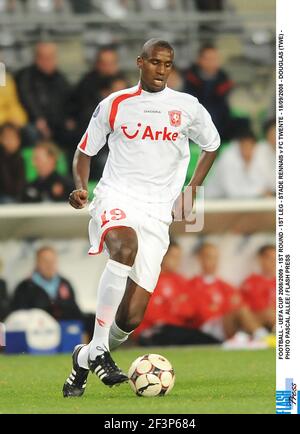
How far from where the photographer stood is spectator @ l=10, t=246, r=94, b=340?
44.3 feet

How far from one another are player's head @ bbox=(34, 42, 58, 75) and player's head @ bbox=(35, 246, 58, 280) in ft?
7.10

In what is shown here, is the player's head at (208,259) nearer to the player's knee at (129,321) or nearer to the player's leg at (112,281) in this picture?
the player's knee at (129,321)

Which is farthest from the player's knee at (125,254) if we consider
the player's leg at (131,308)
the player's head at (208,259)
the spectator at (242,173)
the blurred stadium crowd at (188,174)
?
the player's head at (208,259)

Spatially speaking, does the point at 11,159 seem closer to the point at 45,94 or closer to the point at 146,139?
the point at 45,94

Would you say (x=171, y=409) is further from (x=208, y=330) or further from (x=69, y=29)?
(x=69, y=29)

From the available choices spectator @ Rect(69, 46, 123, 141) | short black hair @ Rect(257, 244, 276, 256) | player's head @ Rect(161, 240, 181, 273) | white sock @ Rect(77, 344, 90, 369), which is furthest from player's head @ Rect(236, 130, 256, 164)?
white sock @ Rect(77, 344, 90, 369)

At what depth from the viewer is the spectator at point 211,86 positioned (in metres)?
14.2

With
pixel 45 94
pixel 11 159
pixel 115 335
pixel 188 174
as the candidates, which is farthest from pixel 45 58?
pixel 115 335

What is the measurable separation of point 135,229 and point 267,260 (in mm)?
6742

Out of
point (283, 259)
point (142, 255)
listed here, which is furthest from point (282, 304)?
point (142, 255)

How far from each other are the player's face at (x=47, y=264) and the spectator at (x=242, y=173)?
6.72ft

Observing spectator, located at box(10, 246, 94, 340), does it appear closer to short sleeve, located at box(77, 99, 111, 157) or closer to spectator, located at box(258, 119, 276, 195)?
spectator, located at box(258, 119, 276, 195)

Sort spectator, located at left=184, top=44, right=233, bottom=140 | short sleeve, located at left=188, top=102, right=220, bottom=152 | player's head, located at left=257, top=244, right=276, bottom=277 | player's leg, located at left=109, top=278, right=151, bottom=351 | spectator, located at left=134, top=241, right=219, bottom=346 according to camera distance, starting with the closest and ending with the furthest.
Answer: player's leg, located at left=109, top=278, right=151, bottom=351 → short sleeve, located at left=188, top=102, right=220, bottom=152 → spectator, located at left=134, top=241, right=219, bottom=346 → spectator, located at left=184, top=44, right=233, bottom=140 → player's head, located at left=257, top=244, right=276, bottom=277

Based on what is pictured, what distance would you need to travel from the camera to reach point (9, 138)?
528 inches
